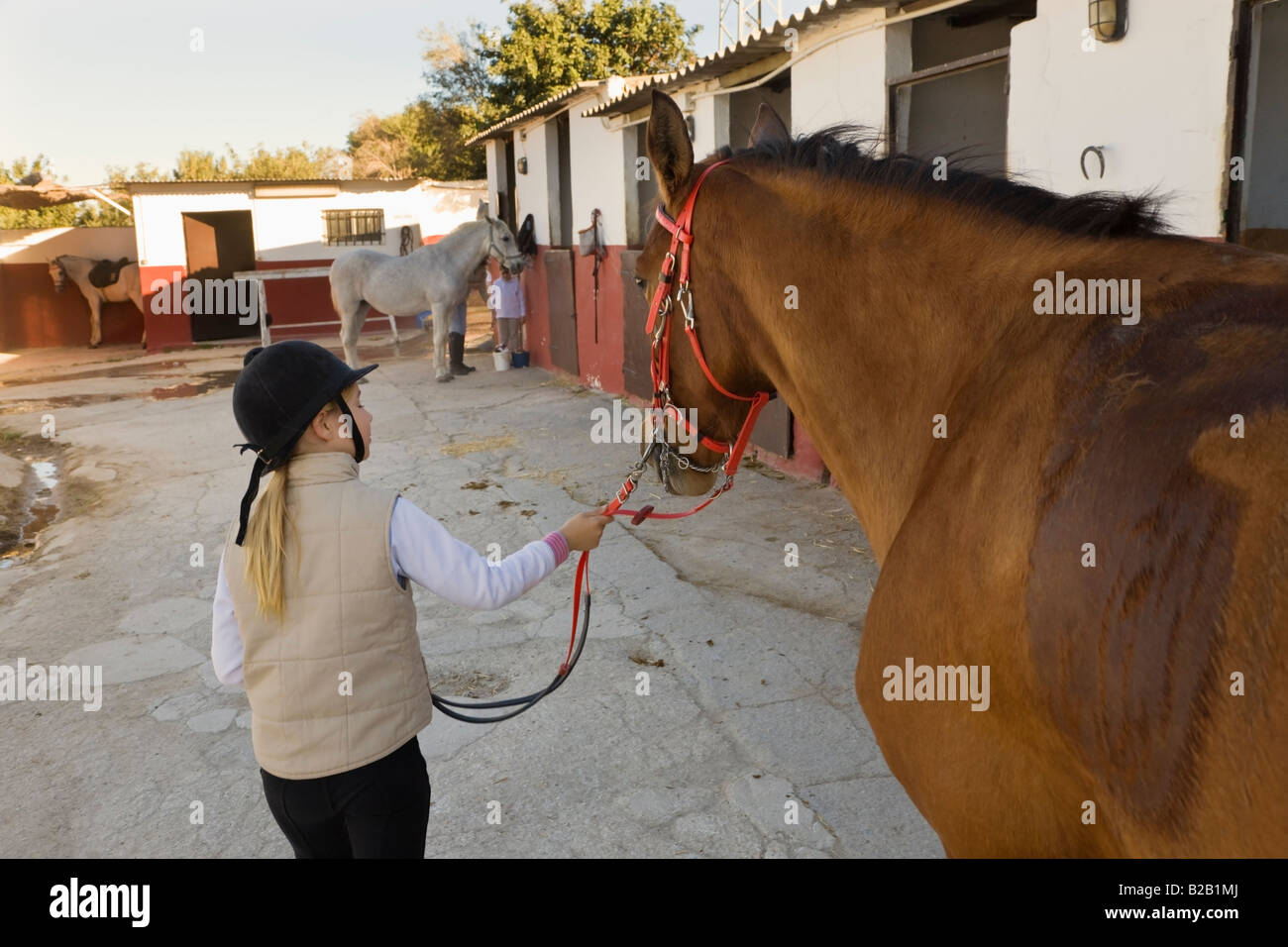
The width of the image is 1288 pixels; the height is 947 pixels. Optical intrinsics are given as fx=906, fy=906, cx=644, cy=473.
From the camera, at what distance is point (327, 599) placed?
1.65m

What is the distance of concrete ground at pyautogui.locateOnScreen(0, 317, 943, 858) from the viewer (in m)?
2.73

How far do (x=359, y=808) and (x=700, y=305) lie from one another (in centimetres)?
132

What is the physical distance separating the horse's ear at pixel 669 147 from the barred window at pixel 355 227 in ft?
58.5

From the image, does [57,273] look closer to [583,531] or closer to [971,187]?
[583,531]

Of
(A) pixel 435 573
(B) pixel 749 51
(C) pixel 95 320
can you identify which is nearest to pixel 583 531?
(A) pixel 435 573

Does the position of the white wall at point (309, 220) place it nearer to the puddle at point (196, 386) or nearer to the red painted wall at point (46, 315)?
the red painted wall at point (46, 315)

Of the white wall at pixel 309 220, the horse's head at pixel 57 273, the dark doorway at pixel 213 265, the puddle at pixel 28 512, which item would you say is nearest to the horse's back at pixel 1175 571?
the puddle at pixel 28 512

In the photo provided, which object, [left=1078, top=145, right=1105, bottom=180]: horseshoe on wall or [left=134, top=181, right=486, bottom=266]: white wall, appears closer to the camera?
[left=1078, top=145, right=1105, bottom=180]: horseshoe on wall

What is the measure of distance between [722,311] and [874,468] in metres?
0.57

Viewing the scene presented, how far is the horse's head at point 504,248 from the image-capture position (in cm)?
1190

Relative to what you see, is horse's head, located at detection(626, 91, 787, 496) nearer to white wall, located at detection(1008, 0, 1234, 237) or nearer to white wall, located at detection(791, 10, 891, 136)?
white wall, located at detection(1008, 0, 1234, 237)

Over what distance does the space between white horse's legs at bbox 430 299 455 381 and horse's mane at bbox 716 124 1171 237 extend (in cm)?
1044

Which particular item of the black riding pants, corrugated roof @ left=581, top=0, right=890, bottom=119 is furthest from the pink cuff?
corrugated roof @ left=581, top=0, right=890, bottom=119

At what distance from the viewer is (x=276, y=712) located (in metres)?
1.69
